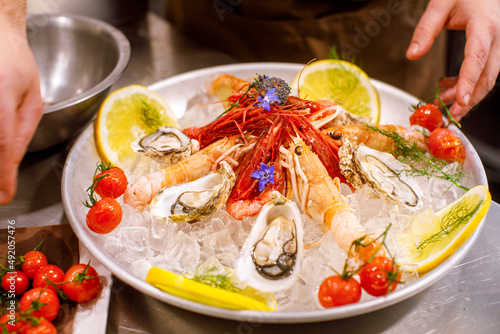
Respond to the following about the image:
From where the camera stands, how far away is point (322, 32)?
9.42 ft

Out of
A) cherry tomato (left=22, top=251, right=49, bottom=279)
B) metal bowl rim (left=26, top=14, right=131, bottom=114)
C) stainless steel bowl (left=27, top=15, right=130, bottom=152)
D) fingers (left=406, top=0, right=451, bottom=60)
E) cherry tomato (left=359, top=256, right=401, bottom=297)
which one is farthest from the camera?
stainless steel bowl (left=27, top=15, right=130, bottom=152)

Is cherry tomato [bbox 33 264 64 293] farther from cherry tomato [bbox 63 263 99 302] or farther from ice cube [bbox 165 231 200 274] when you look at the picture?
ice cube [bbox 165 231 200 274]

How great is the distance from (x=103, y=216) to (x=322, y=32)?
2.09 meters

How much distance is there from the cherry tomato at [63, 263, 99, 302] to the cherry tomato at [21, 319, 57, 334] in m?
0.12

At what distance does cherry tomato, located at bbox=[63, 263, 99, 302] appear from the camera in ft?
4.38

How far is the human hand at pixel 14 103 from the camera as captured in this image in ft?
3.72

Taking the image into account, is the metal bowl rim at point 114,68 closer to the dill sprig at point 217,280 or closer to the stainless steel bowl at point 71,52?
the stainless steel bowl at point 71,52

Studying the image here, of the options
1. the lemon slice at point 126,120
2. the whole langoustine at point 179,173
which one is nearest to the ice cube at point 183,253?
the whole langoustine at point 179,173

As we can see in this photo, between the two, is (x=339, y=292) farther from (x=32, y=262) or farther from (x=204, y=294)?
(x=32, y=262)

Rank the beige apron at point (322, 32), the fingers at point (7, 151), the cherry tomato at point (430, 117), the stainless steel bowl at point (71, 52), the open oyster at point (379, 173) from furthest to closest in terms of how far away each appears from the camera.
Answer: the beige apron at point (322, 32) < the stainless steel bowl at point (71, 52) < the cherry tomato at point (430, 117) < the open oyster at point (379, 173) < the fingers at point (7, 151)

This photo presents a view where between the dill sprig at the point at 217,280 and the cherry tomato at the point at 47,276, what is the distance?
0.50 meters

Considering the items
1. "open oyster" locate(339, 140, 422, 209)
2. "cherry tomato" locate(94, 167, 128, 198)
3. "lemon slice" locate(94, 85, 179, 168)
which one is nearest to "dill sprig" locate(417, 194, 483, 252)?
"open oyster" locate(339, 140, 422, 209)

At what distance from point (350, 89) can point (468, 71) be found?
591mm

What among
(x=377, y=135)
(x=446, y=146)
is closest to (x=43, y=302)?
(x=377, y=135)
